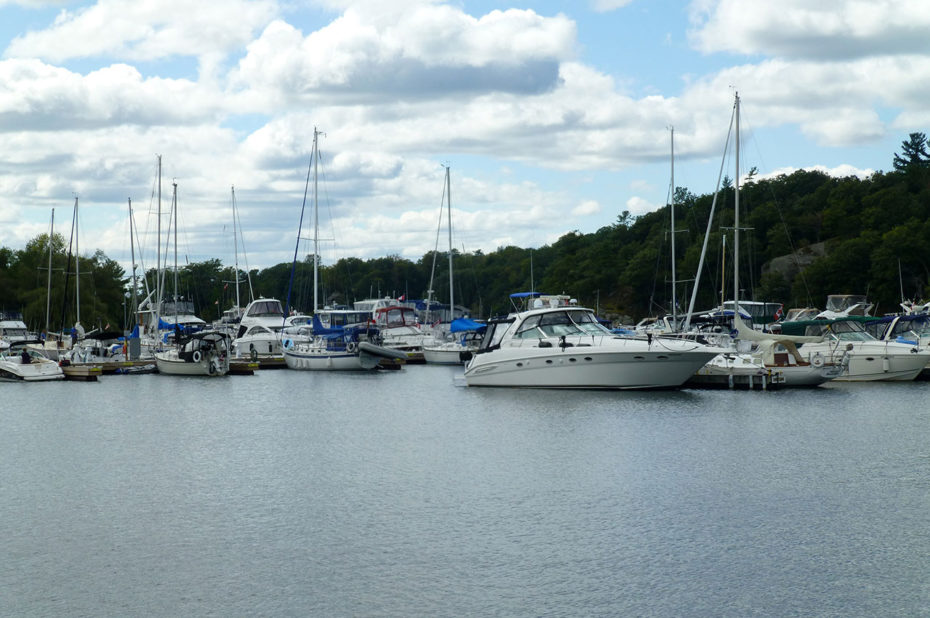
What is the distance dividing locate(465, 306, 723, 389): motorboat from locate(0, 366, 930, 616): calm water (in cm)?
173

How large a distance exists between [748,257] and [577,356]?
7793cm

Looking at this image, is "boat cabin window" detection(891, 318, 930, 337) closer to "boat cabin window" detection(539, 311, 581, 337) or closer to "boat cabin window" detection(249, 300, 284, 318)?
"boat cabin window" detection(539, 311, 581, 337)

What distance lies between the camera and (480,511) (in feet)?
74.2

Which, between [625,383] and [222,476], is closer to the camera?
[222,476]

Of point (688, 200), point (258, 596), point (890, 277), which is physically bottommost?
point (258, 596)

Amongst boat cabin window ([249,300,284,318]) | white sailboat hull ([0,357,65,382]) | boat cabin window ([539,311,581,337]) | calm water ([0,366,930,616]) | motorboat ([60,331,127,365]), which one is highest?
boat cabin window ([249,300,284,318])

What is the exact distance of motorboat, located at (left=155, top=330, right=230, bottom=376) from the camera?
197 ft

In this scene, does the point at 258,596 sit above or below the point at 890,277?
below

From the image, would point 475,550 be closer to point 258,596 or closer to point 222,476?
point 258,596

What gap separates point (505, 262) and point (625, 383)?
14993cm

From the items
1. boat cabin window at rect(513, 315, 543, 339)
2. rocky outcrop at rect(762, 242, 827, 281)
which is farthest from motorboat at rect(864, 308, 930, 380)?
rocky outcrop at rect(762, 242, 827, 281)

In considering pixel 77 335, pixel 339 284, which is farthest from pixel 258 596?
pixel 339 284

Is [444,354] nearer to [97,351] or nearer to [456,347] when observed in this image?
[456,347]

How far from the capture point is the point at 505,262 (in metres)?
192
